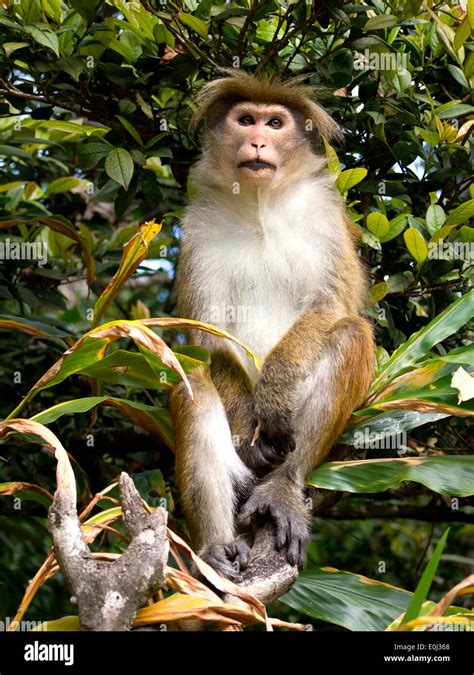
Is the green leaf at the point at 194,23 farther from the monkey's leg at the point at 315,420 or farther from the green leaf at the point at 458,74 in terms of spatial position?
the monkey's leg at the point at 315,420

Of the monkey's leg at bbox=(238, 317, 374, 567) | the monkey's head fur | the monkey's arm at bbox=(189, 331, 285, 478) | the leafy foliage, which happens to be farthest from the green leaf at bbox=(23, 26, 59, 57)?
the monkey's leg at bbox=(238, 317, 374, 567)

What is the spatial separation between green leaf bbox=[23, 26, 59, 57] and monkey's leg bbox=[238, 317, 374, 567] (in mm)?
2604

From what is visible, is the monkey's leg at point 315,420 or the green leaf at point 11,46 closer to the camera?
the monkey's leg at point 315,420

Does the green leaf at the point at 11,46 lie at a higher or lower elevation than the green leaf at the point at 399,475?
higher

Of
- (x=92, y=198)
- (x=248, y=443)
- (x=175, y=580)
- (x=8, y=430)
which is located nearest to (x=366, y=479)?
(x=248, y=443)

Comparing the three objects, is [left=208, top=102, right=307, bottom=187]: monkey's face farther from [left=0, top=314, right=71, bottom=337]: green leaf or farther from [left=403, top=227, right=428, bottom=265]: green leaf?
[left=0, top=314, right=71, bottom=337]: green leaf

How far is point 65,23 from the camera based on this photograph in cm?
612

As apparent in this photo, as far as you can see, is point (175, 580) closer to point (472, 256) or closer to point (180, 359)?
point (180, 359)

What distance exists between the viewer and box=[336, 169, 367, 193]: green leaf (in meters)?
5.96

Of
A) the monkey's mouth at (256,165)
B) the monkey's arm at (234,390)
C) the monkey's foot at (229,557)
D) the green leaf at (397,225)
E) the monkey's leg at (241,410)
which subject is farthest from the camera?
the monkey's mouth at (256,165)

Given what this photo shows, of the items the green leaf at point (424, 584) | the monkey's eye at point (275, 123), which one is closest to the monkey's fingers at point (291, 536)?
the green leaf at point (424, 584)

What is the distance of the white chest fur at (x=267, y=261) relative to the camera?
21.3 ft

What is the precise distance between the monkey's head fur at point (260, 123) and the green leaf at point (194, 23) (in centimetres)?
64

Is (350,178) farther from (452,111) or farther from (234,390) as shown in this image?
(234,390)
